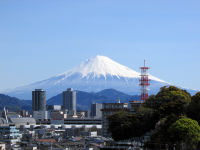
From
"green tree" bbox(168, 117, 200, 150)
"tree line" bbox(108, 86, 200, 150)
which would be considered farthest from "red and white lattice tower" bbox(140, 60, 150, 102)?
"green tree" bbox(168, 117, 200, 150)

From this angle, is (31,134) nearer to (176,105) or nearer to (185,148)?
(176,105)

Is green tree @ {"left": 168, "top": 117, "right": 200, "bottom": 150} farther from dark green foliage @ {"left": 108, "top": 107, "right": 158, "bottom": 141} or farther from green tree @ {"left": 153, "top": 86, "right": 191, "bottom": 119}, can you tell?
dark green foliage @ {"left": 108, "top": 107, "right": 158, "bottom": 141}

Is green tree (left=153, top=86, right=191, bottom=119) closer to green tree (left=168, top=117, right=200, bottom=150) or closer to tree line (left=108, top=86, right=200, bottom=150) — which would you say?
tree line (left=108, top=86, right=200, bottom=150)

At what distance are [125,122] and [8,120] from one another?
91.2 metres

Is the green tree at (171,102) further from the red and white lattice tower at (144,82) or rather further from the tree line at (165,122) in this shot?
the red and white lattice tower at (144,82)

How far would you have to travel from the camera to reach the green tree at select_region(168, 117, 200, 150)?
170ft

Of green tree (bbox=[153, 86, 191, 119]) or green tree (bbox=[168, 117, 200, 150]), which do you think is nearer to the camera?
green tree (bbox=[168, 117, 200, 150])

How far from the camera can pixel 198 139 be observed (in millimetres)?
51844

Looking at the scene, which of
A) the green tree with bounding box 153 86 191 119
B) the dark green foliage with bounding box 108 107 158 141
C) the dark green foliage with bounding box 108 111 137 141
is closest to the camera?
the green tree with bounding box 153 86 191 119

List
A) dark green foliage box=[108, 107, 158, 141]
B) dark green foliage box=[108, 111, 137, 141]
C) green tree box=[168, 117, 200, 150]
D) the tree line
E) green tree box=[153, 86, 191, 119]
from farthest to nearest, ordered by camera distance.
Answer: dark green foliage box=[108, 107, 158, 141], dark green foliage box=[108, 111, 137, 141], green tree box=[153, 86, 191, 119], the tree line, green tree box=[168, 117, 200, 150]

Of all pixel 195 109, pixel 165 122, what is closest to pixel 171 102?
pixel 195 109

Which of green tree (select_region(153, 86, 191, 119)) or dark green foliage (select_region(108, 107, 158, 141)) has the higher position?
green tree (select_region(153, 86, 191, 119))

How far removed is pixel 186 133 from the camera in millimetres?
52156

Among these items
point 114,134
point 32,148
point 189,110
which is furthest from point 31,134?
point 189,110
